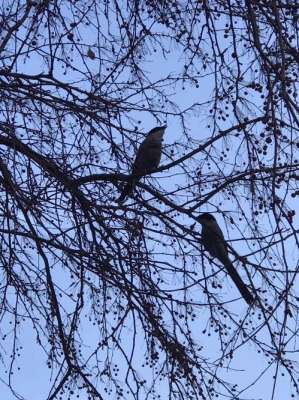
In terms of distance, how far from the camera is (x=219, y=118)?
14.1 feet

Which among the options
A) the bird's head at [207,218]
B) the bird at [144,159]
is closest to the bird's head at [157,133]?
the bird at [144,159]

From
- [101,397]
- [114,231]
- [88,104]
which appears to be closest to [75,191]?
[114,231]

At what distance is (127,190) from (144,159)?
430 millimetres

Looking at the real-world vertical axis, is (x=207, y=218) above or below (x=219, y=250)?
above

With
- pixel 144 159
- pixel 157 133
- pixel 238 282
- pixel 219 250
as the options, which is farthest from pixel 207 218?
pixel 157 133

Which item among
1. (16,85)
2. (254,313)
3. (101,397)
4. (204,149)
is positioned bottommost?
(101,397)

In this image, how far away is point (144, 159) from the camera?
5188mm

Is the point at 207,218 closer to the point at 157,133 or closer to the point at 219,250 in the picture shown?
the point at 219,250

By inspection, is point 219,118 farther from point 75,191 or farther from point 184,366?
point 184,366

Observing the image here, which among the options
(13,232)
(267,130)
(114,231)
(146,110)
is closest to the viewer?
(267,130)

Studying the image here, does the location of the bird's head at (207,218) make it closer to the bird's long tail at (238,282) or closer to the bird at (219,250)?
the bird at (219,250)

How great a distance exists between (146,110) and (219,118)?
2.44ft

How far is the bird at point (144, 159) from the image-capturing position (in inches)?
187

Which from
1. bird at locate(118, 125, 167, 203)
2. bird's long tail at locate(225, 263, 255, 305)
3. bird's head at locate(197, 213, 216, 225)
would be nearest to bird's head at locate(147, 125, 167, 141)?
bird at locate(118, 125, 167, 203)
